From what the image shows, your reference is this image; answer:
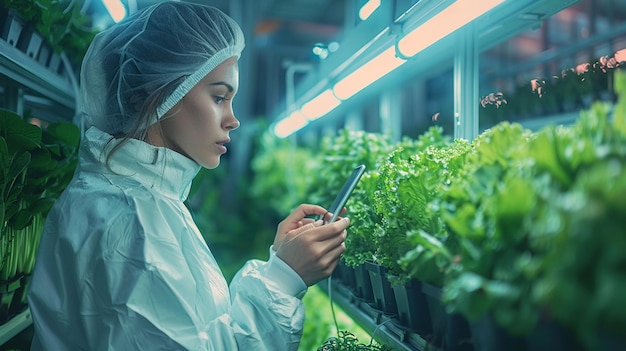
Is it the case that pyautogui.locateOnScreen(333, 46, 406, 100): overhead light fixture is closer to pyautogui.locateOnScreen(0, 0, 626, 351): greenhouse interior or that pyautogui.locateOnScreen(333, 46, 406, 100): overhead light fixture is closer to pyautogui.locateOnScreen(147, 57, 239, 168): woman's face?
pyautogui.locateOnScreen(0, 0, 626, 351): greenhouse interior

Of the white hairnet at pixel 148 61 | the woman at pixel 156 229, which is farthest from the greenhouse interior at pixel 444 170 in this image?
the white hairnet at pixel 148 61

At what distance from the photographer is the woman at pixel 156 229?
3.62 ft

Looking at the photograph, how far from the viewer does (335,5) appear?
5289 mm

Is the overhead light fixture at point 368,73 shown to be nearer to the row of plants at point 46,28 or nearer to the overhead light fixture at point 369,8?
the overhead light fixture at point 369,8

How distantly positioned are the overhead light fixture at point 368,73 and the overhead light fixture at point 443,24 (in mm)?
99

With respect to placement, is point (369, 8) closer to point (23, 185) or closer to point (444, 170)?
point (444, 170)

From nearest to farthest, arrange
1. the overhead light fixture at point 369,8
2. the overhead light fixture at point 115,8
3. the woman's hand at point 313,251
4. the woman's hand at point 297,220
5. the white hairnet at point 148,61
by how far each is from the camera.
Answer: the woman's hand at point 313,251 < the white hairnet at point 148,61 < the woman's hand at point 297,220 < the overhead light fixture at point 369,8 < the overhead light fixture at point 115,8

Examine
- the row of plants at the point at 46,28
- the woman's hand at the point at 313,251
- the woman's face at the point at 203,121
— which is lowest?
the woman's hand at the point at 313,251

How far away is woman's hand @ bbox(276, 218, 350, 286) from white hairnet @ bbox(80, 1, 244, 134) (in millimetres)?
515

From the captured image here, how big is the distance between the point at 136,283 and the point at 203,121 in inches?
18.7

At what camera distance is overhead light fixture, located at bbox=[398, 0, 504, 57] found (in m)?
1.02

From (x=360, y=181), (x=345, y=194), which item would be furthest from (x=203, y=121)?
(x=360, y=181)

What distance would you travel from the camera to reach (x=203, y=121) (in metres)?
1.32

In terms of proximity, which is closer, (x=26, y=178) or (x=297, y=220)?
(x=297, y=220)
